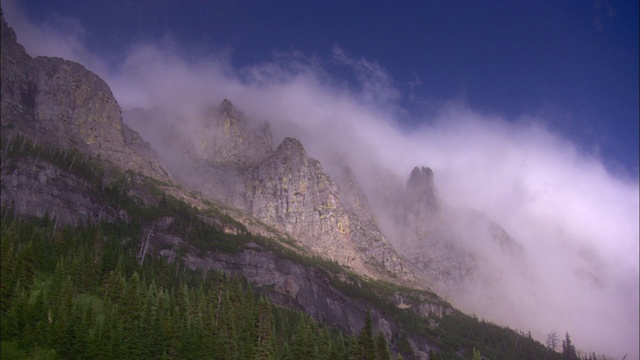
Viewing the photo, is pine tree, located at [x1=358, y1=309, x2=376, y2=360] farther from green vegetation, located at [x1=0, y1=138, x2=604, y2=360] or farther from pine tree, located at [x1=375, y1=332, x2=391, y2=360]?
pine tree, located at [x1=375, y1=332, x2=391, y2=360]

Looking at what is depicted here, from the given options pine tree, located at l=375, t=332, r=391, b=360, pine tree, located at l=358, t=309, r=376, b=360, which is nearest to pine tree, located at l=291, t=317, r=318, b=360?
pine tree, located at l=358, t=309, r=376, b=360

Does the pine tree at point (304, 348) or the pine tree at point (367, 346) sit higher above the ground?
the pine tree at point (367, 346)

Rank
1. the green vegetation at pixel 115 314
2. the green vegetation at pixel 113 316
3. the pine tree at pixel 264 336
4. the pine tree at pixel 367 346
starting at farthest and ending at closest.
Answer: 1. the pine tree at pixel 264 336
2. the pine tree at pixel 367 346
3. the green vegetation at pixel 115 314
4. the green vegetation at pixel 113 316

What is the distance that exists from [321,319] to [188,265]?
56345 mm

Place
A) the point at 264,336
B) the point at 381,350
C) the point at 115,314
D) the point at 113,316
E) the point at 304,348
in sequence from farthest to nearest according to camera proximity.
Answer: the point at 264,336 < the point at 381,350 < the point at 304,348 < the point at 115,314 < the point at 113,316

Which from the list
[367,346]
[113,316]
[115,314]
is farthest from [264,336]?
[113,316]

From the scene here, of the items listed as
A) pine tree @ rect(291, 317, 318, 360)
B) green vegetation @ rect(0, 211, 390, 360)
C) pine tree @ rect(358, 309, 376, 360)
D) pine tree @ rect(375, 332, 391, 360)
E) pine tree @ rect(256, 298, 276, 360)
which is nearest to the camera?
green vegetation @ rect(0, 211, 390, 360)

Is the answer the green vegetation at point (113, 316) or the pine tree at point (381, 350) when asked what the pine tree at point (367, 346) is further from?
the pine tree at point (381, 350)

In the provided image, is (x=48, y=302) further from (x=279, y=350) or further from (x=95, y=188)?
(x=95, y=188)

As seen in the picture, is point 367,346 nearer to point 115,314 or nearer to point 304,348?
point 304,348

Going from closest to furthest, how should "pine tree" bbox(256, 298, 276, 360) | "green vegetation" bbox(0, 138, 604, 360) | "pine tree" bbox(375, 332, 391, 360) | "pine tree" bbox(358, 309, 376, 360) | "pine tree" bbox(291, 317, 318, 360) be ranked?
1. "green vegetation" bbox(0, 138, 604, 360)
2. "pine tree" bbox(358, 309, 376, 360)
3. "pine tree" bbox(375, 332, 391, 360)
4. "pine tree" bbox(256, 298, 276, 360)
5. "pine tree" bbox(291, 317, 318, 360)

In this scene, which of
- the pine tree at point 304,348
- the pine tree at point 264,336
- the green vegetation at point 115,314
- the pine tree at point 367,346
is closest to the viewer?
the green vegetation at point 115,314

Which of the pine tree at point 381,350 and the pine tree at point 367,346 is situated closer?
the pine tree at point 367,346

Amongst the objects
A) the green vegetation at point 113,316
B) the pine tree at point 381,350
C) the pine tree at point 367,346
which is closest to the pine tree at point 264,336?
the green vegetation at point 113,316
